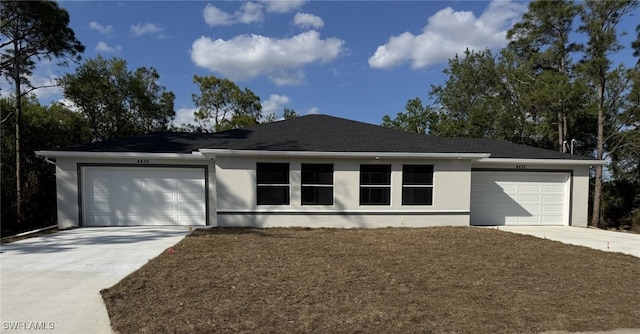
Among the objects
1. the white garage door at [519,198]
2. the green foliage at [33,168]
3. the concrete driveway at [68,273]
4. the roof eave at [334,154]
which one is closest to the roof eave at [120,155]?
the roof eave at [334,154]

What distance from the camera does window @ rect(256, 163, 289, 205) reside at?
10969mm

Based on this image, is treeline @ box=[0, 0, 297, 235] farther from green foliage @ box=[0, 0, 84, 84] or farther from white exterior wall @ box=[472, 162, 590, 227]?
white exterior wall @ box=[472, 162, 590, 227]

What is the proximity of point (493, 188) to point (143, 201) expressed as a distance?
12.4m

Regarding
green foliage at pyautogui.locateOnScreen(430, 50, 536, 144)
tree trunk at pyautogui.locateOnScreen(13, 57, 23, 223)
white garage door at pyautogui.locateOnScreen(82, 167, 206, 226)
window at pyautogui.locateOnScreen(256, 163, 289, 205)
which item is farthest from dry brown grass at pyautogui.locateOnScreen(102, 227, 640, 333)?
green foliage at pyautogui.locateOnScreen(430, 50, 536, 144)

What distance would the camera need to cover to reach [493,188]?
12.6 metres

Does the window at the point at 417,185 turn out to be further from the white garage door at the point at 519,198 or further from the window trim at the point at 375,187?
the white garage door at the point at 519,198

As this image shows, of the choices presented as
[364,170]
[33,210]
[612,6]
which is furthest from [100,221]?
[612,6]

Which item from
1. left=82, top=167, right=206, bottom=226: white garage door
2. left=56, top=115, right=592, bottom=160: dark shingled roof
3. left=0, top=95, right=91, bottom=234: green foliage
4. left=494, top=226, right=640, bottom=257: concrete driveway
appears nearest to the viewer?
left=494, top=226, right=640, bottom=257: concrete driveway

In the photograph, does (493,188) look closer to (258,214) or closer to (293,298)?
(258,214)

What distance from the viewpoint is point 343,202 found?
36.5 ft

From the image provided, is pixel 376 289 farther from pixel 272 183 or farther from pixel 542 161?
pixel 542 161

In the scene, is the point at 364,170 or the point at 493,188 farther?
the point at 493,188

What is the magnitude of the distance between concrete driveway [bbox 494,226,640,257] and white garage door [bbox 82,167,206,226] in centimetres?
1083

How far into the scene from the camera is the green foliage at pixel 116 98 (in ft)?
65.7
